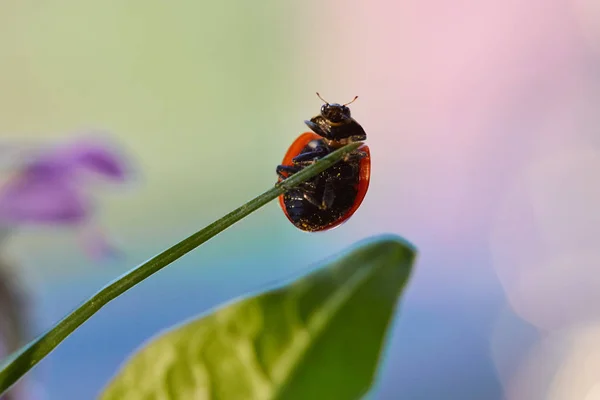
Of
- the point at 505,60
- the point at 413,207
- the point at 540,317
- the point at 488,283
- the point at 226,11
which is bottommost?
the point at 540,317

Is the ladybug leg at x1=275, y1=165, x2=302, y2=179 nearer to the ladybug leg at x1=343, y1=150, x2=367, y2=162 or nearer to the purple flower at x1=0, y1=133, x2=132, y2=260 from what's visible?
the ladybug leg at x1=343, y1=150, x2=367, y2=162

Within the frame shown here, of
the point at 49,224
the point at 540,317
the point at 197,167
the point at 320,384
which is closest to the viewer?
the point at 320,384

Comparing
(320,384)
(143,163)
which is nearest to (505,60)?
(143,163)

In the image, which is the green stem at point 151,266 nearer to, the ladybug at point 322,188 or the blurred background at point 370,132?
the ladybug at point 322,188

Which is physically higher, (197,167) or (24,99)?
(24,99)

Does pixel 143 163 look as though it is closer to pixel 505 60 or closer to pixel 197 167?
pixel 197 167

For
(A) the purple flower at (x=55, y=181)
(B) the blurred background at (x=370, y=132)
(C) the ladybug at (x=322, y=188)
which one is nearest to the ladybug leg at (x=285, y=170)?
(C) the ladybug at (x=322, y=188)
